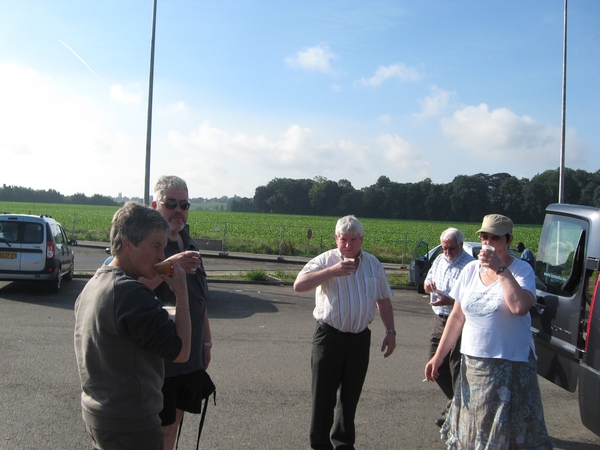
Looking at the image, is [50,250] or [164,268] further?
[50,250]

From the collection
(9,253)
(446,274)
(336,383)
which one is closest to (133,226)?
(336,383)

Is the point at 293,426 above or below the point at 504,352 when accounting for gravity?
below

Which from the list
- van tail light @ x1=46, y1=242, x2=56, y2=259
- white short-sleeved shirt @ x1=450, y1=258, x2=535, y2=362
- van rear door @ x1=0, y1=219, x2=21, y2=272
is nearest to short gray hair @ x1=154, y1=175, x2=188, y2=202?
white short-sleeved shirt @ x1=450, y1=258, x2=535, y2=362

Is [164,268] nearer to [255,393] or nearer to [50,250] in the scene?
[255,393]

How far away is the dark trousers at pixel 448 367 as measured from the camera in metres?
4.61

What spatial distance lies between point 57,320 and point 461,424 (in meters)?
7.29

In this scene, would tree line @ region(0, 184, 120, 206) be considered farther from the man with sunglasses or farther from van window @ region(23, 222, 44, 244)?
the man with sunglasses

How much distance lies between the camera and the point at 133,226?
2.33 meters

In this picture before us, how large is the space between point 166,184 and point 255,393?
9.41 feet

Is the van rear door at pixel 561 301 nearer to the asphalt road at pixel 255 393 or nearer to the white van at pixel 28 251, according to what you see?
the asphalt road at pixel 255 393

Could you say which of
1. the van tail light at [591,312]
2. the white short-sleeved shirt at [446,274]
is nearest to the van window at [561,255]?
the van tail light at [591,312]

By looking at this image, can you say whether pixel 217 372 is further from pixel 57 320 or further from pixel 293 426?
pixel 57 320

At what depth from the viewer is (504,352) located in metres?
3.47

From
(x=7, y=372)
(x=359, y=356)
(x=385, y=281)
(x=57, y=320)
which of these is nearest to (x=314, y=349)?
(x=359, y=356)
